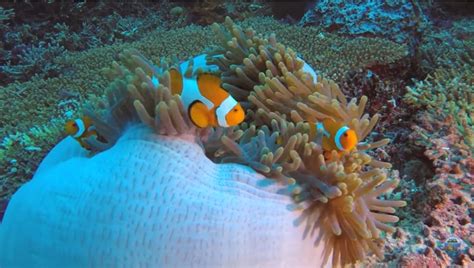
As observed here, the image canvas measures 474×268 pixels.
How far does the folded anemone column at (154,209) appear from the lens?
3.61ft

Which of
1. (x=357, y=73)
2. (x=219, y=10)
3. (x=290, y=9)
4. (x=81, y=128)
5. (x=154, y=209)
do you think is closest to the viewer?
(x=154, y=209)

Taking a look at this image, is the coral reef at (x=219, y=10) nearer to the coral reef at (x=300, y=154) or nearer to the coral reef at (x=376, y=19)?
the coral reef at (x=376, y=19)

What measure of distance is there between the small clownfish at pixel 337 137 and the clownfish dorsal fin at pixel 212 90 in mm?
336

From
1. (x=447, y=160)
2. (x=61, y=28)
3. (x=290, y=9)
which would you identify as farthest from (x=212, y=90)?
(x=61, y=28)

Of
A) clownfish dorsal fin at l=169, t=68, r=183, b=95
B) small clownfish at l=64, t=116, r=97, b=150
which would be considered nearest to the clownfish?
clownfish dorsal fin at l=169, t=68, r=183, b=95

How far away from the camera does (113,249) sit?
1.10 metres

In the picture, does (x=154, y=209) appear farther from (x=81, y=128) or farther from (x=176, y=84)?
(x=81, y=128)

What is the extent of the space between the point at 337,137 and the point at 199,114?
414 mm

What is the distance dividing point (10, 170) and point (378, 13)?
8.88 ft

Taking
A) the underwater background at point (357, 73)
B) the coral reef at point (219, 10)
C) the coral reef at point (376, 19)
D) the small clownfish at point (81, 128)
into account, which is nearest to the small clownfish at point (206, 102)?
the small clownfish at point (81, 128)

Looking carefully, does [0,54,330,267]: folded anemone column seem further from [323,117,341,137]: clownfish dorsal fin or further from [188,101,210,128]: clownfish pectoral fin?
[323,117,341,137]: clownfish dorsal fin

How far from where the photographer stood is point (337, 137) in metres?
1.30

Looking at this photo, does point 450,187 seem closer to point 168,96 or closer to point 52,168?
point 168,96

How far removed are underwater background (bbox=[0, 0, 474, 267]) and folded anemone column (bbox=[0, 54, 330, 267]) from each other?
40cm
